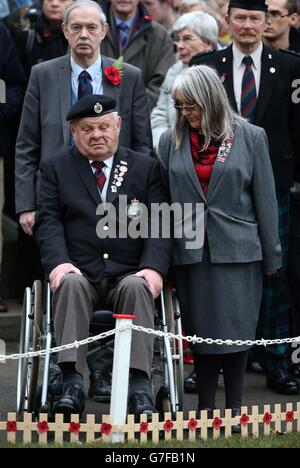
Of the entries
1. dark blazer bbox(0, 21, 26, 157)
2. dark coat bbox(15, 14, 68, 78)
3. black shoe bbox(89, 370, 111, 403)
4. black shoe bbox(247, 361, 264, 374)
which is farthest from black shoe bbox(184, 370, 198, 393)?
dark coat bbox(15, 14, 68, 78)

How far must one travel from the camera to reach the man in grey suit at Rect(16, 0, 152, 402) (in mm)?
8148

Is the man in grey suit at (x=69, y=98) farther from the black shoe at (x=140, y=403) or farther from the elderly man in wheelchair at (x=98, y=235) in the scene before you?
the black shoe at (x=140, y=403)

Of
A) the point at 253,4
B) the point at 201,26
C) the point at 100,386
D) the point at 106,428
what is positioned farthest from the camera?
the point at 201,26

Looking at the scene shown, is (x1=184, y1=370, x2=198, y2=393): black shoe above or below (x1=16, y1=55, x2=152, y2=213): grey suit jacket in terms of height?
below

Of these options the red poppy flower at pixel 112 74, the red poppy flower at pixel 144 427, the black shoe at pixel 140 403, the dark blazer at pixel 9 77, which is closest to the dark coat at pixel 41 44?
the dark blazer at pixel 9 77

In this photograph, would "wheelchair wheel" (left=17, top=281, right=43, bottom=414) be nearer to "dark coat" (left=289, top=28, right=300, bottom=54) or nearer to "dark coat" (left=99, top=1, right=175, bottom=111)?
"dark coat" (left=99, top=1, right=175, bottom=111)

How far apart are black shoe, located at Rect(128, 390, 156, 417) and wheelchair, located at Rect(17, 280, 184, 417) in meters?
0.13

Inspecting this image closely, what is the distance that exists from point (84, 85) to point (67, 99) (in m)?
0.14

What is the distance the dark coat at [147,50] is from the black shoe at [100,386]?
7.83 ft

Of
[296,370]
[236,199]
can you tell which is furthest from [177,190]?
[296,370]

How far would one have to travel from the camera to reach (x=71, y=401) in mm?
7133

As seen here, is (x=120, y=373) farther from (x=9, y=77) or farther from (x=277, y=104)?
(x=9, y=77)

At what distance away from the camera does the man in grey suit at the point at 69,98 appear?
26.7 feet

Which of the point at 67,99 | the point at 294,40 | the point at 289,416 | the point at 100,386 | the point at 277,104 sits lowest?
the point at 289,416
